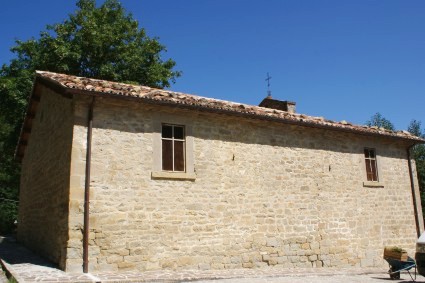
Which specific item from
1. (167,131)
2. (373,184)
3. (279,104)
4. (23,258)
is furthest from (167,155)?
(373,184)

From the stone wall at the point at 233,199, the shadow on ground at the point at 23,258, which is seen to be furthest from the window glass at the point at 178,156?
the shadow on ground at the point at 23,258

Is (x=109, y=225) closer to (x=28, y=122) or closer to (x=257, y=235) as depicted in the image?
(x=257, y=235)

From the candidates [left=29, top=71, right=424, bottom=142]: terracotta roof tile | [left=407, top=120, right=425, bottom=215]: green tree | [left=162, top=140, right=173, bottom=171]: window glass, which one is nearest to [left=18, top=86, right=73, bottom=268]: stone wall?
[left=29, top=71, right=424, bottom=142]: terracotta roof tile

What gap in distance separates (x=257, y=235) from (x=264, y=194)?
1182mm

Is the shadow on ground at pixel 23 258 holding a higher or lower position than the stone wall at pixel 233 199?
lower

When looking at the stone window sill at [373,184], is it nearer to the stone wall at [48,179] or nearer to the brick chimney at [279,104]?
the brick chimney at [279,104]

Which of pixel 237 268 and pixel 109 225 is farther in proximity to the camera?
pixel 237 268

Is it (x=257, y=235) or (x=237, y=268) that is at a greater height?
(x=257, y=235)

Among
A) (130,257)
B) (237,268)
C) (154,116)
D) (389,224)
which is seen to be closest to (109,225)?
(130,257)

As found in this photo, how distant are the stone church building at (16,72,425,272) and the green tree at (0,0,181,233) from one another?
17.7 ft

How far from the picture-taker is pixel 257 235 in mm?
10570

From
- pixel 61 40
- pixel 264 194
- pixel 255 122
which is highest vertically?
pixel 61 40

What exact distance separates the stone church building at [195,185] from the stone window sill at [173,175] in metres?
0.03

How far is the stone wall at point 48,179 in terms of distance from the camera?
8977 millimetres
